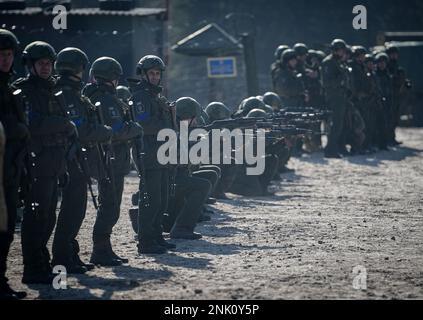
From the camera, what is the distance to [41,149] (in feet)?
32.0

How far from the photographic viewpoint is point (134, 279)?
33.0 feet

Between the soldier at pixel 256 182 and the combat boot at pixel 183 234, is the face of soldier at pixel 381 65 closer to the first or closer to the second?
the soldier at pixel 256 182

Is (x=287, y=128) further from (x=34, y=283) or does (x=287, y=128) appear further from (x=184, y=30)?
(x=184, y=30)

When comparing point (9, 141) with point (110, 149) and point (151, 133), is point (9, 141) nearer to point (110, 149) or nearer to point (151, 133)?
point (110, 149)

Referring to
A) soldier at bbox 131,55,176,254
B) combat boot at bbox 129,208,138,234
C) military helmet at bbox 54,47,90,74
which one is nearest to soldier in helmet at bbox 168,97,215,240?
combat boot at bbox 129,208,138,234

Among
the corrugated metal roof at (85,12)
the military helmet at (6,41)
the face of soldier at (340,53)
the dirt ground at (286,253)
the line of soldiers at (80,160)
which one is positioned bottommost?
the dirt ground at (286,253)

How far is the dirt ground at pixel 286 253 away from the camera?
945 cm

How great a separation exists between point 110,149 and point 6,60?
6.21 ft

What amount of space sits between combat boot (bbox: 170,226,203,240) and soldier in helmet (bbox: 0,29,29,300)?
3570mm

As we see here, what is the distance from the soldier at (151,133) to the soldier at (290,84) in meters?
11.2

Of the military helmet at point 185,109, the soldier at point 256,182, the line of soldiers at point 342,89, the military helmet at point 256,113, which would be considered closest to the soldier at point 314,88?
the line of soldiers at point 342,89

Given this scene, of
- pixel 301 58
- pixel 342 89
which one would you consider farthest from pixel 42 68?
pixel 301 58
